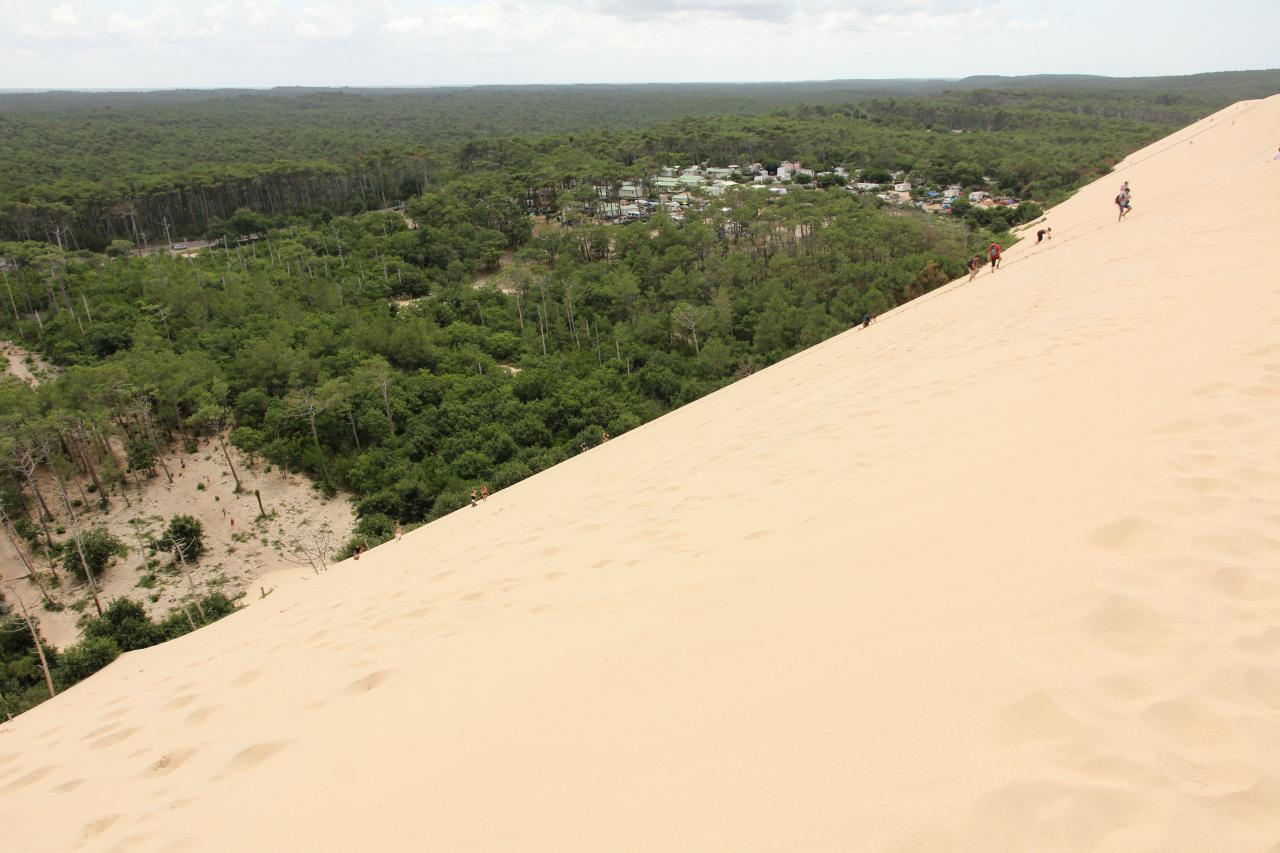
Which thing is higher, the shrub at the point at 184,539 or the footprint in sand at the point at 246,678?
the footprint in sand at the point at 246,678

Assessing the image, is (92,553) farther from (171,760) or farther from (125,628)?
(171,760)

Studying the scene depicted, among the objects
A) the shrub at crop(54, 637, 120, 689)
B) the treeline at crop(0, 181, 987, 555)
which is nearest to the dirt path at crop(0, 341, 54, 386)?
the treeline at crop(0, 181, 987, 555)

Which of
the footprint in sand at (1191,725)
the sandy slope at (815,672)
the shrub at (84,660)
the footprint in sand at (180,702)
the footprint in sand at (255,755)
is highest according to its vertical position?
the footprint in sand at (1191,725)

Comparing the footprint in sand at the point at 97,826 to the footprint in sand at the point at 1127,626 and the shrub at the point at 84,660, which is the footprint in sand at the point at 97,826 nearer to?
the footprint in sand at the point at 1127,626

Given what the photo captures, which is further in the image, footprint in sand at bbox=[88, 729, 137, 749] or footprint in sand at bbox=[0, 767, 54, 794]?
footprint in sand at bbox=[88, 729, 137, 749]

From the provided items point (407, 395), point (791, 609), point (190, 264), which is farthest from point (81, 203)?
point (791, 609)

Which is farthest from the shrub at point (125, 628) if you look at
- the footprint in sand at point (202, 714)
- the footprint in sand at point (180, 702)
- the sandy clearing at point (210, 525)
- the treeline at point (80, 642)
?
the footprint in sand at point (202, 714)

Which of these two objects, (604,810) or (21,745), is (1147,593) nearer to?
(604,810)

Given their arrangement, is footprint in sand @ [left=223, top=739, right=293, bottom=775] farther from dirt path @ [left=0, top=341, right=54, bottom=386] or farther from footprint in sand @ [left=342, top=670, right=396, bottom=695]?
dirt path @ [left=0, top=341, right=54, bottom=386]

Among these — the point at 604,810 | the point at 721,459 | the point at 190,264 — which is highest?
the point at 604,810
